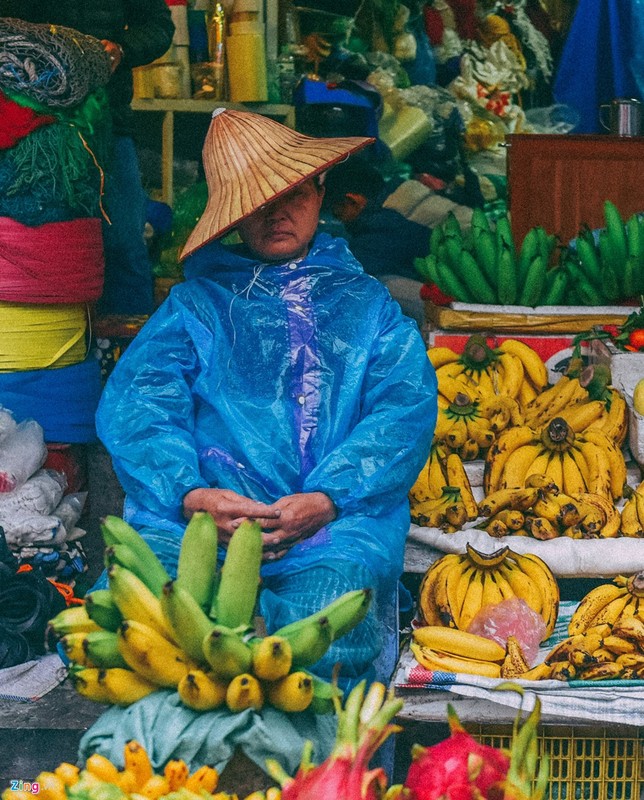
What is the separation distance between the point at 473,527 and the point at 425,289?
1443 mm

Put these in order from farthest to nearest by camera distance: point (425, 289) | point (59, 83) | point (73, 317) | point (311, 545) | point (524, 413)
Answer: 1. point (425, 289)
2. point (524, 413)
3. point (73, 317)
4. point (59, 83)
5. point (311, 545)

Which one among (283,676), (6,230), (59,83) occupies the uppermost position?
(59,83)

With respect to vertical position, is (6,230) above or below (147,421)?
above

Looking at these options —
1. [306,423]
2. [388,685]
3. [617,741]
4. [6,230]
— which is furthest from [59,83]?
[617,741]

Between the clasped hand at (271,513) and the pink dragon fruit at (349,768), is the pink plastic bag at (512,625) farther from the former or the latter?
the pink dragon fruit at (349,768)

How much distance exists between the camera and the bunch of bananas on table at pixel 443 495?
142 inches

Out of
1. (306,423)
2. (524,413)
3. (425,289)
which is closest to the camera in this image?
(306,423)

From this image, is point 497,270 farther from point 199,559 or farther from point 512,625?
point 199,559

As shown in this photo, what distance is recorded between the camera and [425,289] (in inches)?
190

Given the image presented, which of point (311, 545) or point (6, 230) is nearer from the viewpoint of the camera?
point (311, 545)

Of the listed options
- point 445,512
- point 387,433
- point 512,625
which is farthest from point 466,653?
point 445,512

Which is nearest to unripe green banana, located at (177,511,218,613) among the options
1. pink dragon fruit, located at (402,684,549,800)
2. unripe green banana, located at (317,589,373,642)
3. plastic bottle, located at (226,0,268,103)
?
unripe green banana, located at (317,589,373,642)

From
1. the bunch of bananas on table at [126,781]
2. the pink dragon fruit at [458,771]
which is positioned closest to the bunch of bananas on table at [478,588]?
the bunch of bananas on table at [126,781]

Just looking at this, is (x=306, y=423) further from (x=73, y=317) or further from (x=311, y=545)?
(x=73, y=317)
